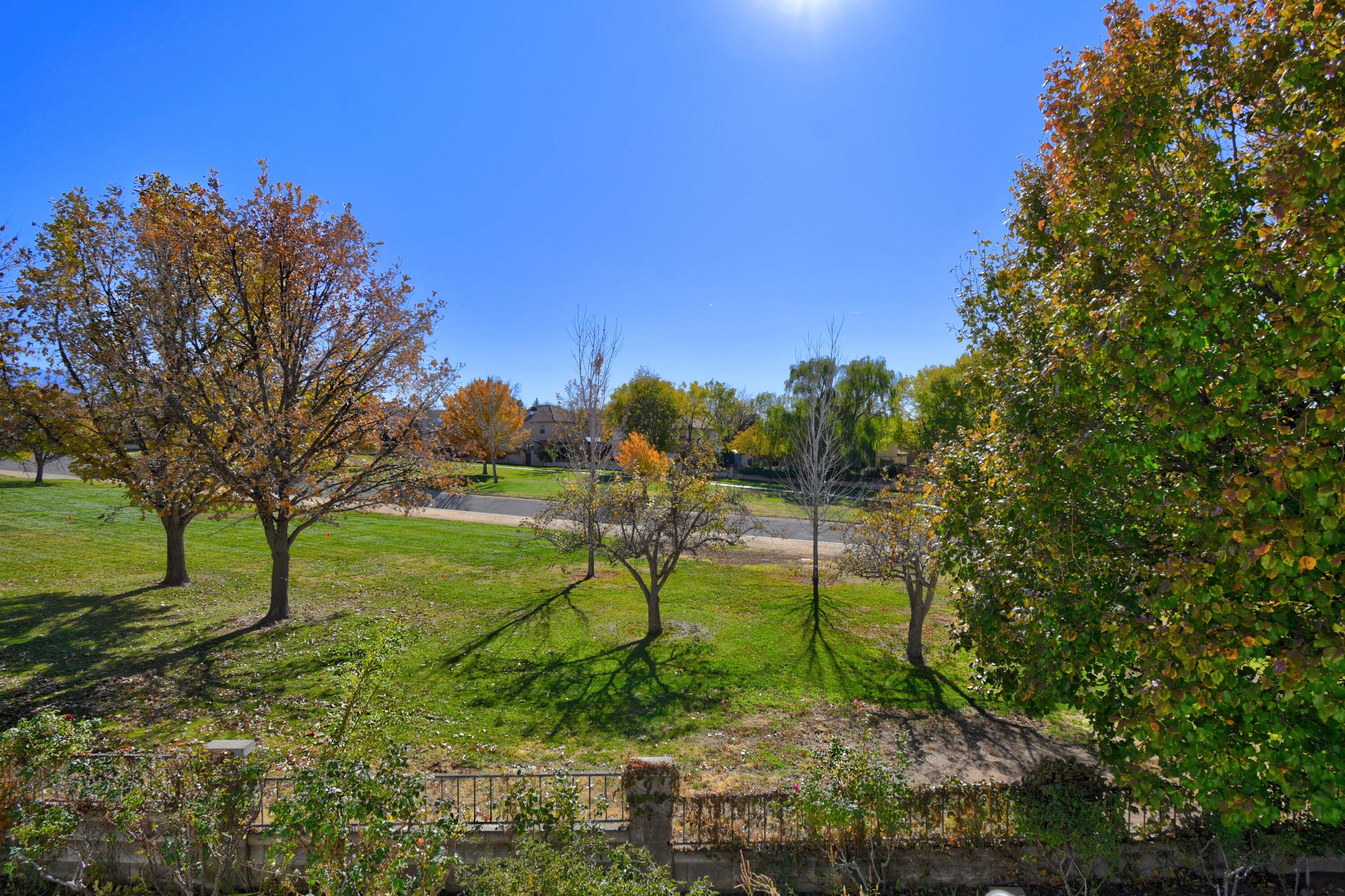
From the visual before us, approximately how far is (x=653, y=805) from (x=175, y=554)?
1680cm

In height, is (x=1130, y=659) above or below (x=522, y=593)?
above

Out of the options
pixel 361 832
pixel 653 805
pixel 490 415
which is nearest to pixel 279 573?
pixel 361 832

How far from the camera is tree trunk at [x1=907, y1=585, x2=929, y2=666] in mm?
13180

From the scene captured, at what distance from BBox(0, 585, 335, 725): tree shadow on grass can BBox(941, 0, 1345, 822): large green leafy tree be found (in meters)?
12.1

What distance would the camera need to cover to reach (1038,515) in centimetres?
590

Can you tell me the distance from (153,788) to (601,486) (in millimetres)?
10144

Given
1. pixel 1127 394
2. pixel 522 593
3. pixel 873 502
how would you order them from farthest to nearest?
pixel 522 593, pixel 873 502, pixel 1127 394

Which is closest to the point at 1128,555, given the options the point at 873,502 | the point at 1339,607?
the point at 1339,607

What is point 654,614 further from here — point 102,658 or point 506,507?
point 506,507

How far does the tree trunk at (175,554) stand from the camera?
1584 centimetres

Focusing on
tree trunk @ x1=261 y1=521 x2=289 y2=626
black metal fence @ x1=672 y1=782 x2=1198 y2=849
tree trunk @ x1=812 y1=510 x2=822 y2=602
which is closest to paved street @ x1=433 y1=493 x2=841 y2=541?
tree trunk @ x1=812 y1=510 x2=822 y2=602

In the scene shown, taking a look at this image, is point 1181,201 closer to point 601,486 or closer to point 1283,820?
point 1283,820

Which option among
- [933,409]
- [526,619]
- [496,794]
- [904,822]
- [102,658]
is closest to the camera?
[904,822]

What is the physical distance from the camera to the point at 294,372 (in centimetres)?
1322
